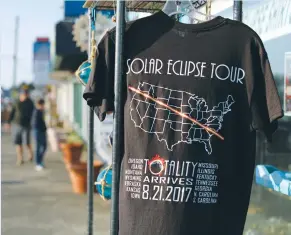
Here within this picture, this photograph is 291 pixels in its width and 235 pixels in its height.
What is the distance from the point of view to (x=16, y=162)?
1352 centimetres

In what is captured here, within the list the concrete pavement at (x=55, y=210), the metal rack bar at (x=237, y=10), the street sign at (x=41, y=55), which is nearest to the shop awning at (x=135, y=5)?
the metal rack bar at (x=237, y=10)

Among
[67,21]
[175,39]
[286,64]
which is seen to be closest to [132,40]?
[175,39]

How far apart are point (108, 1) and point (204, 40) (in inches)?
56.5

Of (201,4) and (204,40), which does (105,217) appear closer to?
(201,4)

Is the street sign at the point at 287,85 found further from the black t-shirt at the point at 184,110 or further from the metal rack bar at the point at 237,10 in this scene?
the black t-shirt at the point at 184,110

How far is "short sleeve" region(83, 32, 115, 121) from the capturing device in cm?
282

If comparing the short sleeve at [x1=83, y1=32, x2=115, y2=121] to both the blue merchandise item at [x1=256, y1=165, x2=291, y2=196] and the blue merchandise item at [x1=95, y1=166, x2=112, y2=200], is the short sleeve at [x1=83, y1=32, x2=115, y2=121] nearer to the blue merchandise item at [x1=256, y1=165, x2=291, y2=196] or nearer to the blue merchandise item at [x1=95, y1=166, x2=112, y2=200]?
the blue merchandise item at [x1=95, y1=166, x2=112, y2=200]

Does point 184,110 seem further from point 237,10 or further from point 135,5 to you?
point 135,5

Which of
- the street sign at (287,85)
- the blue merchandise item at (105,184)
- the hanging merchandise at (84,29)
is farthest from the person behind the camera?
the hanging merchandise at (84,29)

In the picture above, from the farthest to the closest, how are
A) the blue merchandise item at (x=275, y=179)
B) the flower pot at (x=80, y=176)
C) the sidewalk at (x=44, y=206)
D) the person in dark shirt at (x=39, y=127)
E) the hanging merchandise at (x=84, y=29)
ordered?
1. the person in dark shirt at (x=39, y=127)
2. the flower pot at (x=80, y=176)
3. the hanging merchandise at (x=84, y=29)
4. the sidewalk at (x=44, y=206)
5. the blue merchandise item at (x=275, y=179)

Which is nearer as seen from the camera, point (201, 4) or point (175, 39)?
point (175, 39)

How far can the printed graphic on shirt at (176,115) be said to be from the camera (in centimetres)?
277

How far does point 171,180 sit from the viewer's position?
2783 millimetres

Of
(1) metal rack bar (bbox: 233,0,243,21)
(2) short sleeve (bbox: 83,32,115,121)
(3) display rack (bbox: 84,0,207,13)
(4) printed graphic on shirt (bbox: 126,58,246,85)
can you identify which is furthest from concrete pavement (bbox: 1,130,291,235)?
(2) short sleeve (bbox: 83,32,115,121)
